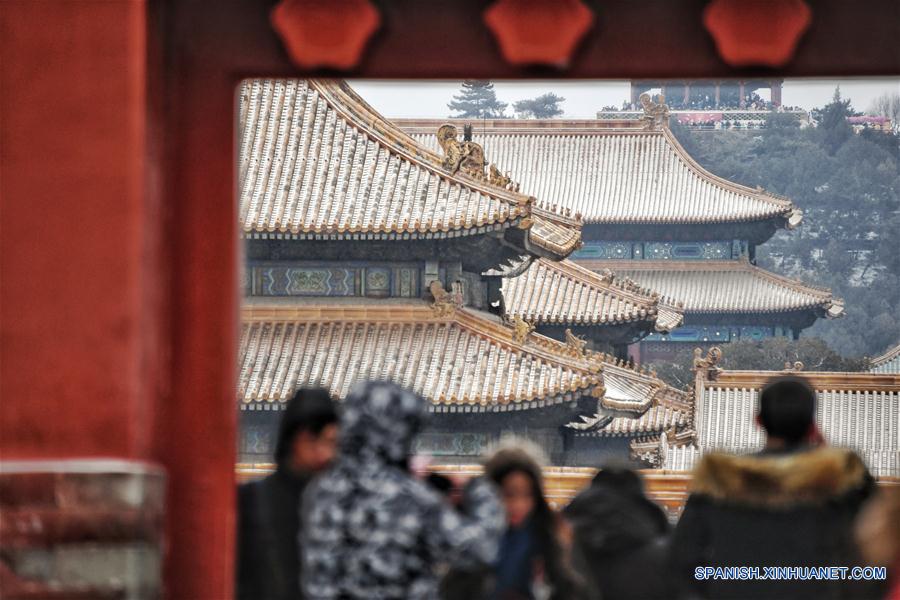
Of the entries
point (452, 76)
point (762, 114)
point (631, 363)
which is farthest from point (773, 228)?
point (452, 76)

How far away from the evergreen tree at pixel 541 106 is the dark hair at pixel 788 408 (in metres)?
83.4

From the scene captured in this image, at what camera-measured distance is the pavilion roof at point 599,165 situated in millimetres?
44969

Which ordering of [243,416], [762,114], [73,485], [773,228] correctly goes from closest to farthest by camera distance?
[73,485], [243,416], [773,228], [762,114]

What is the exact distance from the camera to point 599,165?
45656mm

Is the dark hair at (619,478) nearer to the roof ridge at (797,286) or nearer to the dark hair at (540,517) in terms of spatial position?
the dark hair at (540,517)

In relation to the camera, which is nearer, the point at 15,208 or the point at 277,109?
the point at 15,208

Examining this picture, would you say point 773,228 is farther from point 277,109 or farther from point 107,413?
point 107,413

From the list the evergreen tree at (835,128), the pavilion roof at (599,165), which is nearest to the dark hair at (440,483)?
the pavilion roof at (599,165)

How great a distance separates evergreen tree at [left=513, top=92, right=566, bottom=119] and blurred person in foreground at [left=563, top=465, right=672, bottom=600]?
8330 centimetres

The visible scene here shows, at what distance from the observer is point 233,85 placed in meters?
6.87

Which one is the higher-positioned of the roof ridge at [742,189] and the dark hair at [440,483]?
the roof ridge at [742,189]

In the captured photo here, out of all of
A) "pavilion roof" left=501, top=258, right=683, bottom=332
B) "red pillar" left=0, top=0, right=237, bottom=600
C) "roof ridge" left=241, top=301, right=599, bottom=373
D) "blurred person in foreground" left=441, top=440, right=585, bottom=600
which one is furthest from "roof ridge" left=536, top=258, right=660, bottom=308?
"blurred person in foreground" left=441, top=440, right=585, bottom=600

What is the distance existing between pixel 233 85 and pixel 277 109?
→ 14262mm

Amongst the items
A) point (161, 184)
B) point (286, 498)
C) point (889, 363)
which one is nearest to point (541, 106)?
point (889, 363)
